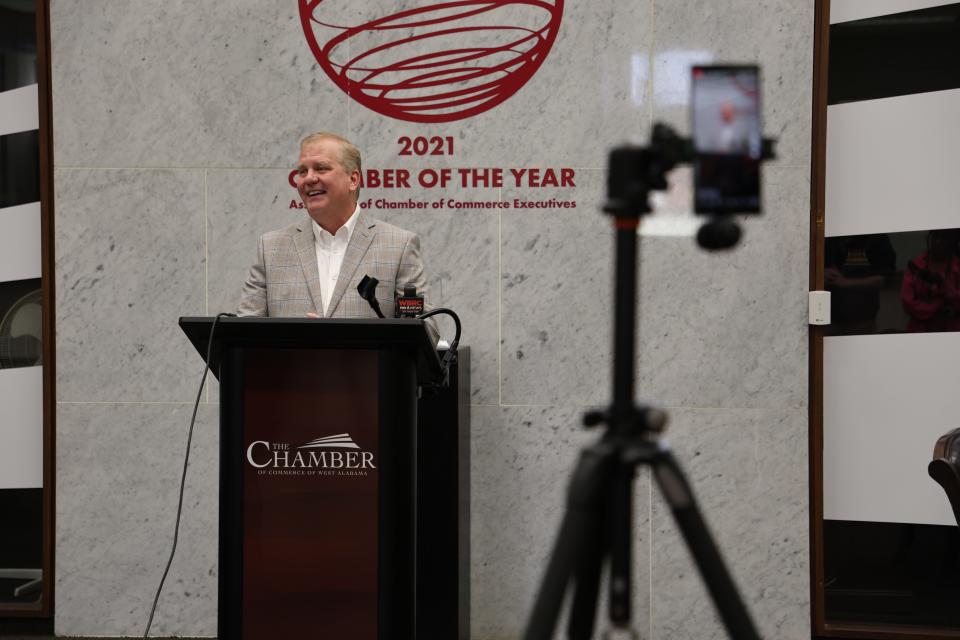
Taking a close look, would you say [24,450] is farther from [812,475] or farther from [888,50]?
[888,50]

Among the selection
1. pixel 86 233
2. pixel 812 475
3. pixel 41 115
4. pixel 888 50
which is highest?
pixel 888 50

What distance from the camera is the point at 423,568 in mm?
3406

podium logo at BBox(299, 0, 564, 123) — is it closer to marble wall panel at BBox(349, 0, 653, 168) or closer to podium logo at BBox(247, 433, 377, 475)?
marble wall panel at BBox(349, 0, 653, 168)

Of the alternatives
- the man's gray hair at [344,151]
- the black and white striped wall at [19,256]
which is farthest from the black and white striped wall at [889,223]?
the black and white striped wall at [19,256]

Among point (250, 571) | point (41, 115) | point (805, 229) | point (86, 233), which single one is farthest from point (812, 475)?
point (41, 115)

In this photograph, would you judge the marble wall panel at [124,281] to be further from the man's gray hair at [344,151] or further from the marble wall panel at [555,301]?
the marble wall panel at [555,301]

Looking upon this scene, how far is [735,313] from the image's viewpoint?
3.83 m

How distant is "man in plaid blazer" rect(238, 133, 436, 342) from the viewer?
118 inches

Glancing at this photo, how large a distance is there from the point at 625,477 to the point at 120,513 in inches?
134

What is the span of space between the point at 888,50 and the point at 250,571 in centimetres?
340

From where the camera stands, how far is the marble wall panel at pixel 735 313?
3797 mm

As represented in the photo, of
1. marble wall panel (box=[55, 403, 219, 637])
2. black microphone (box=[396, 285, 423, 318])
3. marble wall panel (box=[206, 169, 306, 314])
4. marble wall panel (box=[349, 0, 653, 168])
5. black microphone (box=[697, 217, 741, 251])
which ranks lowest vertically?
marble wall panel (box=[55, 403, 219, 637])

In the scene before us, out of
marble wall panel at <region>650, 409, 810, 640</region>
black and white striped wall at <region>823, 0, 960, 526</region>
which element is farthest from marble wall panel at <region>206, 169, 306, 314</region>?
black and white striped wall at <region>823, 0, 960, 526</region>

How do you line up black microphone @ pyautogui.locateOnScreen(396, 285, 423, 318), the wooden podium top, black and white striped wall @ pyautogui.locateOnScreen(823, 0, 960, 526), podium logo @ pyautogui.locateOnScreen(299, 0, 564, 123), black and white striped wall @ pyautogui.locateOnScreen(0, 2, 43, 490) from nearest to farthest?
the wooden podium top → black microphone @ pyautogui.locateOnScreen(396, 285, 423, 318) → black and white striped wall @ pyautogui.locateOnScreen(823, 0, 960, 526) → podium logo @ pyautogui.locateOnScreen(299, 0, 564, 123) → black and white striped wall @ pyautogui.locateOnScreen(0, 2, 43, 490)
